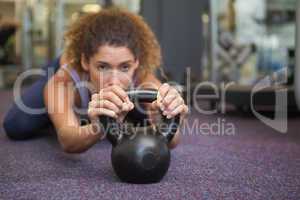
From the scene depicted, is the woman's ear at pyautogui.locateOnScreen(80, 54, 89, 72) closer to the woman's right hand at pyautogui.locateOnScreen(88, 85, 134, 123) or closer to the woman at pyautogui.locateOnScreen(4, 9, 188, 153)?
the woman at pyautogui.locateOnScreen(4, 9, 188, 153)

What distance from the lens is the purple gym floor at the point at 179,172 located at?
844mm

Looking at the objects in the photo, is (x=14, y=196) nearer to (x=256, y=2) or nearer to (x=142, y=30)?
(x=142, y=30)

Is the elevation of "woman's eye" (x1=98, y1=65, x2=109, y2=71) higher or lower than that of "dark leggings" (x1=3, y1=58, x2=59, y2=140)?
higher

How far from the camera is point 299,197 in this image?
2.70 feet

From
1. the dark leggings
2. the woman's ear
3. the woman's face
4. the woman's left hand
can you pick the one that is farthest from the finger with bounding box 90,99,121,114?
the dark leggings

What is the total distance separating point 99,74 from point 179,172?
35cm

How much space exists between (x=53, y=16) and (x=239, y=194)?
4914 millimetres

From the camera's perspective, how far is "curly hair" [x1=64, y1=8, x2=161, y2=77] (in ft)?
3.67

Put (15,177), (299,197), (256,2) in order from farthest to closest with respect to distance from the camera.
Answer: (256,2) → (15,177) → (299,197)

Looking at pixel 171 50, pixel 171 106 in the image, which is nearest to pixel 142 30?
pixel 171 106

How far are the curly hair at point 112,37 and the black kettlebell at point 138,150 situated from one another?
0.28 metres

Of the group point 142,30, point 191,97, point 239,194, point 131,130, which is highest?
point 142,30

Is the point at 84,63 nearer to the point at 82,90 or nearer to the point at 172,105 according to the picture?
the point at 82,90

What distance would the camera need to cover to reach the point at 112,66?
108 centimetres
